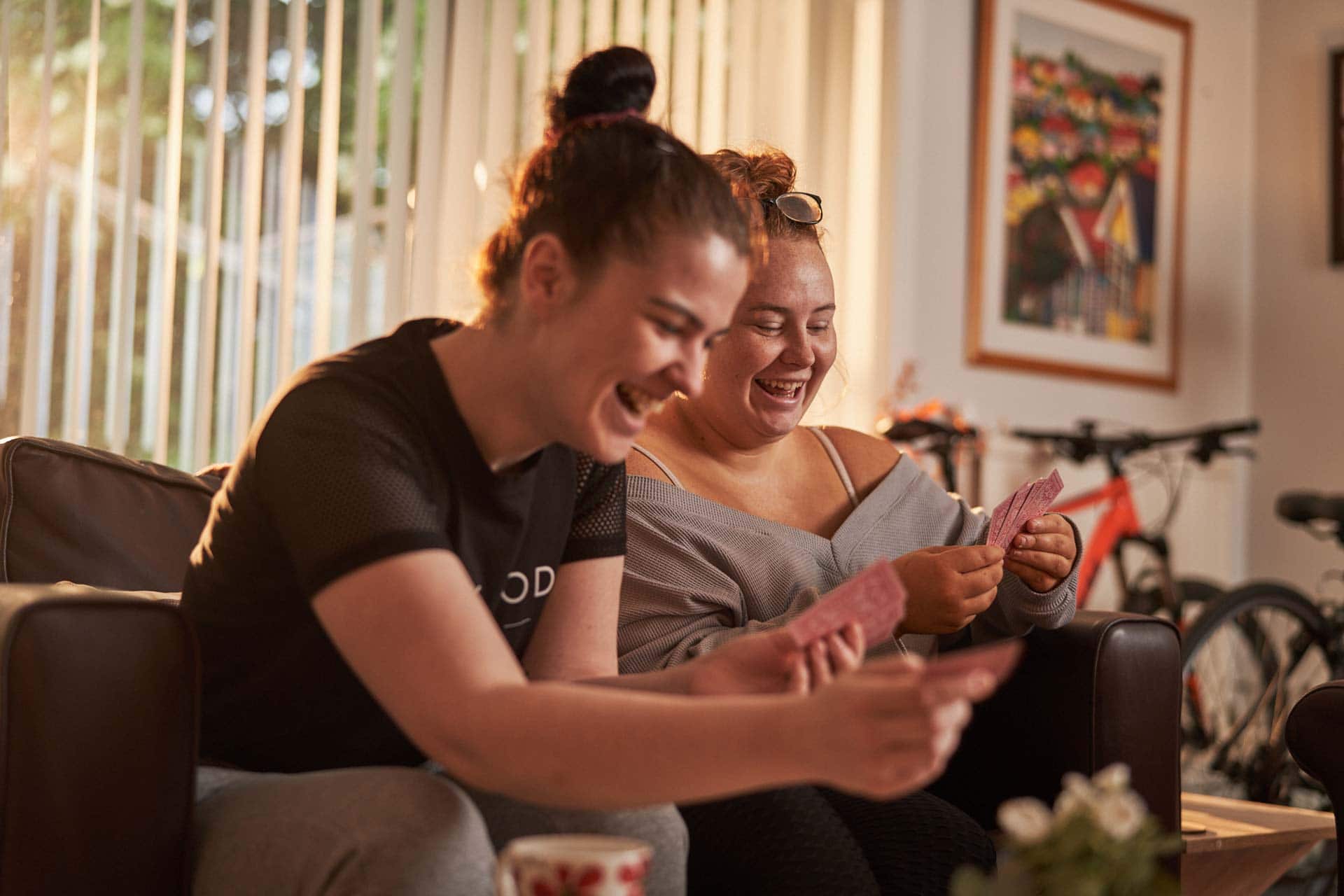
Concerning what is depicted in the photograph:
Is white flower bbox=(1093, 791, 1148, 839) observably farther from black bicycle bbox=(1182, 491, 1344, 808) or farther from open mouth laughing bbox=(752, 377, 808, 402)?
black bicycle bbox=(1182, 491, 1344, 808)

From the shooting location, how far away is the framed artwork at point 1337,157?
436cm

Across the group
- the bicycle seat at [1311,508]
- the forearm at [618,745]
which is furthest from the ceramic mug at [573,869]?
the bicycle seat at [1311,508]

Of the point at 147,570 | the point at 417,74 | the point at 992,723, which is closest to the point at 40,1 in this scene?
the point at 417,74

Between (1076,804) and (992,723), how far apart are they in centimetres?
102

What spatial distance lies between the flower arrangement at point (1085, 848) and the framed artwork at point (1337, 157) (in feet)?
13.4

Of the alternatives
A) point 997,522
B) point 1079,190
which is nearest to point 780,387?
point 997,522

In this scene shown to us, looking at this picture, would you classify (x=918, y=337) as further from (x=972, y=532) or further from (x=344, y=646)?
(x=344, y=646)

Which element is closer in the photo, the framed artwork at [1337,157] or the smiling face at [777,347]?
the smiling face at [777,347]

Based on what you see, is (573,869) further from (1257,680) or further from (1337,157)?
(1337,157)

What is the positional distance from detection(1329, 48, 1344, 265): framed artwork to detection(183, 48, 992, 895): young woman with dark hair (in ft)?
12.3

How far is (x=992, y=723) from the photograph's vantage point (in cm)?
181

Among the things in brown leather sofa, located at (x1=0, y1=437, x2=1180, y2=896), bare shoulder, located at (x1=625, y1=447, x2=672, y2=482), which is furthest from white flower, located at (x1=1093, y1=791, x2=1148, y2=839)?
bare shoulder, located at (x1=625, y1=447, x2=672, y2=482)

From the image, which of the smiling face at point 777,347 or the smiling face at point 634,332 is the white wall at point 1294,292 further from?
the smiling face at point 634,332

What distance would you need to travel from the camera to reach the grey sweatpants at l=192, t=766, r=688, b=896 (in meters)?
1.02
